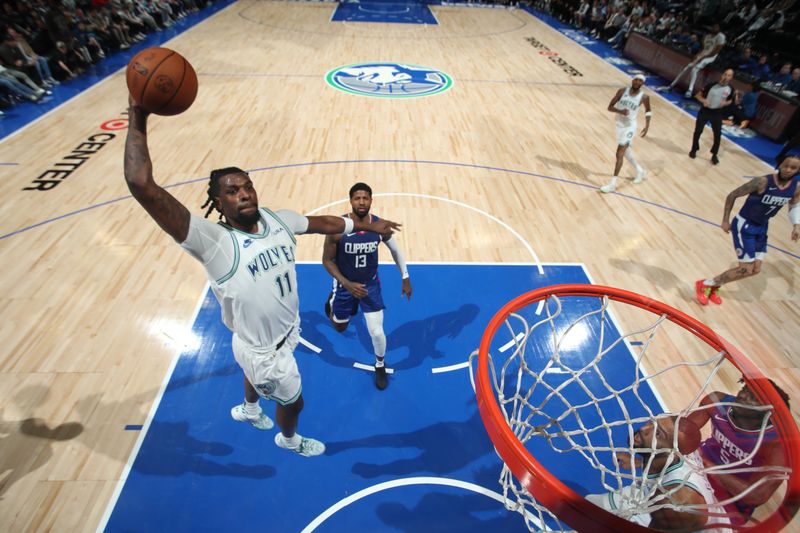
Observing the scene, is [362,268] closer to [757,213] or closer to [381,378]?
[381,378]

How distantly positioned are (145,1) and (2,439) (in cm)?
1623

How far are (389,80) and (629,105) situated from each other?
273 inches

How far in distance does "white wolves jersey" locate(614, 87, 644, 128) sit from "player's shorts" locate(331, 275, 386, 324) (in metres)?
5.20

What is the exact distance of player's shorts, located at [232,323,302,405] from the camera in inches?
105

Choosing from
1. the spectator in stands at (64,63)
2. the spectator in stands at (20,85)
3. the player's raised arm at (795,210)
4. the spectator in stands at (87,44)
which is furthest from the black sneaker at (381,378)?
the spectator in stands at (87,44)

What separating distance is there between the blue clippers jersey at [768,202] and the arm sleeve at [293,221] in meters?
4.79

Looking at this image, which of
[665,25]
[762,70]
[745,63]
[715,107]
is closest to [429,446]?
[715,107]

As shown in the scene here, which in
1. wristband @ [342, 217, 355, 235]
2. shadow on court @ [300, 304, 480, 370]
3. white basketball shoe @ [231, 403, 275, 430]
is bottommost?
shadow on court @ [300, 304, 480, 370]

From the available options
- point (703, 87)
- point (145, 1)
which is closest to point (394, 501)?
point (703, 87)

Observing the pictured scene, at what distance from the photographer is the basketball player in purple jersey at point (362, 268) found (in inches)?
135

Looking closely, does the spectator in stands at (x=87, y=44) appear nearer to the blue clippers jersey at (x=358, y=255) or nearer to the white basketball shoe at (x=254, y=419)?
the blue clippers jersey at (x=358, y=255)

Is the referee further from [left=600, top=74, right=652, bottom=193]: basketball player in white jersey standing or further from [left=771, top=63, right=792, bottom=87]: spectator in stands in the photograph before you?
[left=771, top=63, right=792, bottom=87]: spectator in stands

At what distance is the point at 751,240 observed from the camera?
478 cm

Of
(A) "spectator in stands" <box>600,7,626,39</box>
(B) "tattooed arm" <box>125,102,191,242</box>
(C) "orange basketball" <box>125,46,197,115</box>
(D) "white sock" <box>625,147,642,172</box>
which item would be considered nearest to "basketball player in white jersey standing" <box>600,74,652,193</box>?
(D) "white sock" <box>625,147,642,172</box>
